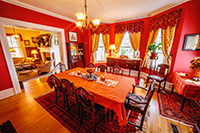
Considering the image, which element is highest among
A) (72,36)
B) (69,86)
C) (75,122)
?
(72,36)

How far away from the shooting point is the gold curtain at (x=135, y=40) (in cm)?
374

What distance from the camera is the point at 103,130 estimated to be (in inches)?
58.4

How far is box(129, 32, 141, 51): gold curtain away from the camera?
3.74 metres

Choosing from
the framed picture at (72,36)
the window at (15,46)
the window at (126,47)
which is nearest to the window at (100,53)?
the window at (126,47)

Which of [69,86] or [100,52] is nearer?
[69,86]

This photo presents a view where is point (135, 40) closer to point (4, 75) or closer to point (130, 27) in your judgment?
point (130, 27)

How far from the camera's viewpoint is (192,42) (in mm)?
2281

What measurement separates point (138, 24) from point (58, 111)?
4.45 meters

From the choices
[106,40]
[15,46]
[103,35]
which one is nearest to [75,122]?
[106,40]

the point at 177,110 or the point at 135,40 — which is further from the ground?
the point at 135,40

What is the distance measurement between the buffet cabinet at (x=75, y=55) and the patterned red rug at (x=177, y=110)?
150 inches

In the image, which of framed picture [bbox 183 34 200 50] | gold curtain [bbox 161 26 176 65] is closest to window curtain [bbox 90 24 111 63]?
gold curtain [bbox 161 26 176 65]

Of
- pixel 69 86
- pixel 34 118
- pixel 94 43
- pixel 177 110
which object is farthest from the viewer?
pixel 94 43

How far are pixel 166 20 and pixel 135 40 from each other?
1.29 meters
